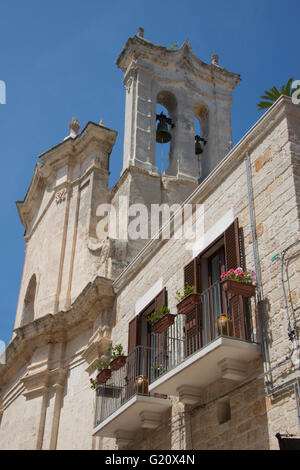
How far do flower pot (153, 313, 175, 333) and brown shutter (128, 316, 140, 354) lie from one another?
6.71ft

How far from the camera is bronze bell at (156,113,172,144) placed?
19.5 metres

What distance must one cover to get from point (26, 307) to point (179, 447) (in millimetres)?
11125

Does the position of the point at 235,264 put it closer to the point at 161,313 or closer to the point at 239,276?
the point at 239,276

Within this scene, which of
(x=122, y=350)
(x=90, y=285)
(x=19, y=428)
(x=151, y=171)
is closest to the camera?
(x=122, y=350)

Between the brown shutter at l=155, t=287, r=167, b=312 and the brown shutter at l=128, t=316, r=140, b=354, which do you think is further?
the brown shutter at l=128, t=316, r=140, b=354

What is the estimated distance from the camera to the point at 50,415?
1505cm

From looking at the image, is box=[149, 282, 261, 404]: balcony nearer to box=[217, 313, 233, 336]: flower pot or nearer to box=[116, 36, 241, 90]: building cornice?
box=[217, 313, 233, 336]: flower pot

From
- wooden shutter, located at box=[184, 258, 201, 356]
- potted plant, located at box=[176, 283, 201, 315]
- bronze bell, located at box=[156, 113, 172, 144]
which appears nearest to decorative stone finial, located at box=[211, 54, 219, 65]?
bronze bell, located at box=[156, 113, 172, 144]

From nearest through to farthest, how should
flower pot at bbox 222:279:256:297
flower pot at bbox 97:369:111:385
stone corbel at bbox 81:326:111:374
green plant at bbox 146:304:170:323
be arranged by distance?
flower pot at bbox 222:279:256:297 → green plant at bbox 146:304:170:323 → flower pot at bbox 97:369:111:385 → stone corbel at bbox 81:326:111:374

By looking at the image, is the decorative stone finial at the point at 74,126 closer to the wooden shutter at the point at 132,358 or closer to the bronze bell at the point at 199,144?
the bronze bell at the point at 199,144

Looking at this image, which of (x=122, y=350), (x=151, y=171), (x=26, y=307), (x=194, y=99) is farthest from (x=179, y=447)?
(x=194, y=99)

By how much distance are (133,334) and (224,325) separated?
4035 millimetres
